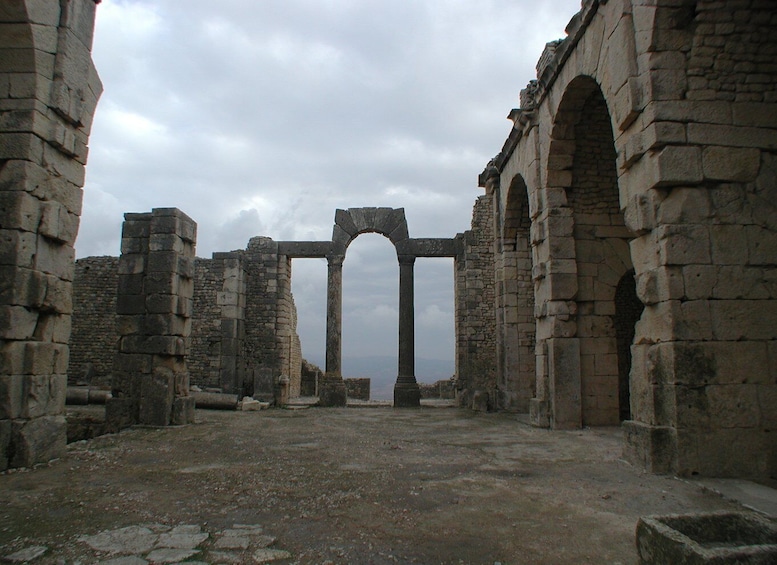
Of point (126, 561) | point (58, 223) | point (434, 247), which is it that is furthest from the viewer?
point (434, 247)

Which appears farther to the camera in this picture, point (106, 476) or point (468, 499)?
point (106, 476)

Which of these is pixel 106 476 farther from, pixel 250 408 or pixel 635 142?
pixel 250 408

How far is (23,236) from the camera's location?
5324mm

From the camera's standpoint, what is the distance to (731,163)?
509 centimetres

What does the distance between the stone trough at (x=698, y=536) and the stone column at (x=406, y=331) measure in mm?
12773

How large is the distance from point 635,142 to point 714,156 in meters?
0.73

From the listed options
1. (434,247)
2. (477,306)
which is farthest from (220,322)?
(477,306)

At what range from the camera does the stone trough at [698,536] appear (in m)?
2.30

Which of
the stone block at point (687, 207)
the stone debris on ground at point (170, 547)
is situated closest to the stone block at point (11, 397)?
the stone debris on ground at point (170, 547)

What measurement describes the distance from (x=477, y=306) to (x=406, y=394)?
139 inches

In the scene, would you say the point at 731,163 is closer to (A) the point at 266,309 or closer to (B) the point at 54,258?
(B) the point at 54,258

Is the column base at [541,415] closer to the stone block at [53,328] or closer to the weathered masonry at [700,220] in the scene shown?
the weathered masonry at [700,220]

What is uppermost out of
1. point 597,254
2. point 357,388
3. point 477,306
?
point 597,254

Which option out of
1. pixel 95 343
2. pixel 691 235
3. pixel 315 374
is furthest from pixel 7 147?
pixel 315 374
